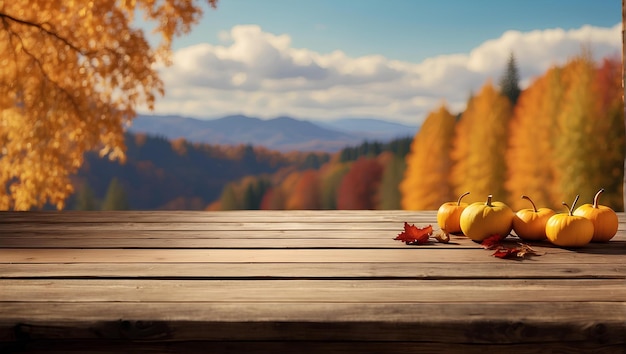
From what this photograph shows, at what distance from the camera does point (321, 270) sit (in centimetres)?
153

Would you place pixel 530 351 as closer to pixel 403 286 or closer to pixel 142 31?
pixel 403 286

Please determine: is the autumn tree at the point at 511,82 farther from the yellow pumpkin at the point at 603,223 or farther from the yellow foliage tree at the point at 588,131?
the yellow pumpkin at the point at 603,223

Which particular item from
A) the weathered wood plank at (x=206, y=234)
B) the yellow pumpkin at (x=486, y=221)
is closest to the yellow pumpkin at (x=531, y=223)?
the yellow pumpkin at (x=486, y=221)

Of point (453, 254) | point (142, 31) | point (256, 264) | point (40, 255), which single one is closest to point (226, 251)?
point (256, 264)

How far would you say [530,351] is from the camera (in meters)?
1.14

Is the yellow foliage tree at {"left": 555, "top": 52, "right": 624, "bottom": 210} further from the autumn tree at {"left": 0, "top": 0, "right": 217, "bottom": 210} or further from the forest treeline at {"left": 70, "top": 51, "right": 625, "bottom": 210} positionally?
the autumn tree at {"left": 0, "top": 0, "right": 217, "bottom": 210}

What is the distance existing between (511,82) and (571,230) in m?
10.7

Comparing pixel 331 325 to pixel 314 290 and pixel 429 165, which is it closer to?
pixel 314 290

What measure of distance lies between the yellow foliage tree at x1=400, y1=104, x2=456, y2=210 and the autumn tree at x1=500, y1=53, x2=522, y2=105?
1126 millimetres

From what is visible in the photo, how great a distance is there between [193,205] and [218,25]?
10.3 ft

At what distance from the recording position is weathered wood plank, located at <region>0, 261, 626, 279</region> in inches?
58.1

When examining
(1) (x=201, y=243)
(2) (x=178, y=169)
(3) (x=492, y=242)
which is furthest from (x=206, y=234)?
(2) (x=178, y=169)

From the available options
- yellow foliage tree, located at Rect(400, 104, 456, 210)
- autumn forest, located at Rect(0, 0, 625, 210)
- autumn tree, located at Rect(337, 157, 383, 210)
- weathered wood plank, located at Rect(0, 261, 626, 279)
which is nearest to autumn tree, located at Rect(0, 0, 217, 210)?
autumn forest, located at Rect(0, 0, 625, 210)

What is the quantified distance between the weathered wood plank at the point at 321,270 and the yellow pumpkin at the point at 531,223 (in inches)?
12.7
